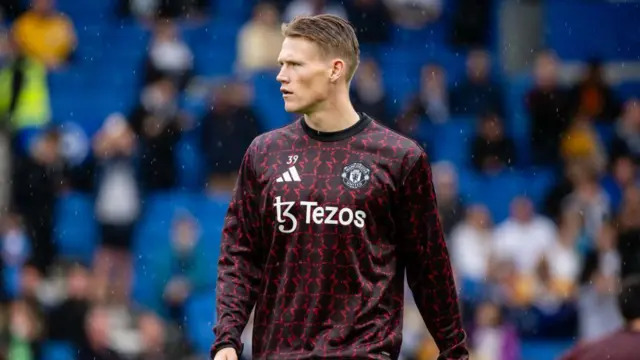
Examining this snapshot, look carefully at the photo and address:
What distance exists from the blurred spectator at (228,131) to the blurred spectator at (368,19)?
244 cm

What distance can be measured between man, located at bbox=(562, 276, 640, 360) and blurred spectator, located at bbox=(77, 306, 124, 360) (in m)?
5.99

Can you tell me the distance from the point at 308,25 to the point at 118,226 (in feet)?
31.2

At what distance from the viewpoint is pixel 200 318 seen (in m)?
13.7

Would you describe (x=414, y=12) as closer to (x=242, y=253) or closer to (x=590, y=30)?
(x=590, y=30)

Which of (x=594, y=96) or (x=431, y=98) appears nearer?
(x=431, y=98)

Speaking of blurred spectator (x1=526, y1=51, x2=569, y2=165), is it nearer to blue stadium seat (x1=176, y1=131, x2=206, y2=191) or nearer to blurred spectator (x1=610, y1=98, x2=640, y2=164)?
blurred spectator (x1=610, y1=98, x2=640, y2=164)

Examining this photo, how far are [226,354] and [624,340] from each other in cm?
250

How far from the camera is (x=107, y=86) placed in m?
17.7

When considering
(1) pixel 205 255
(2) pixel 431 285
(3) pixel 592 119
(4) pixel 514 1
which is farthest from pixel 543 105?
(2) pixel 431 285

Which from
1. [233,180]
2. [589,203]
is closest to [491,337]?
[589,203]

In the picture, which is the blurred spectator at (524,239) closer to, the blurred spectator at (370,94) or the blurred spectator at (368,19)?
the blurred spectator at (370,94)

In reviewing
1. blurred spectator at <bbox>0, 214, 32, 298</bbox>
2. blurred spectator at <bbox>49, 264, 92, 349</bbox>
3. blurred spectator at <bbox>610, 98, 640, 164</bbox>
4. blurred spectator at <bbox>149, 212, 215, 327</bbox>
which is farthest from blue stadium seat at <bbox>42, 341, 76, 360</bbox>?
blurred spectator at <bbox>610, 98, 640, 164</bbox>

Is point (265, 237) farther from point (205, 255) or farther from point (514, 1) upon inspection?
point (514, 1)

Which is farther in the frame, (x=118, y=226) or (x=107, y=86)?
(x=107, y=86)
